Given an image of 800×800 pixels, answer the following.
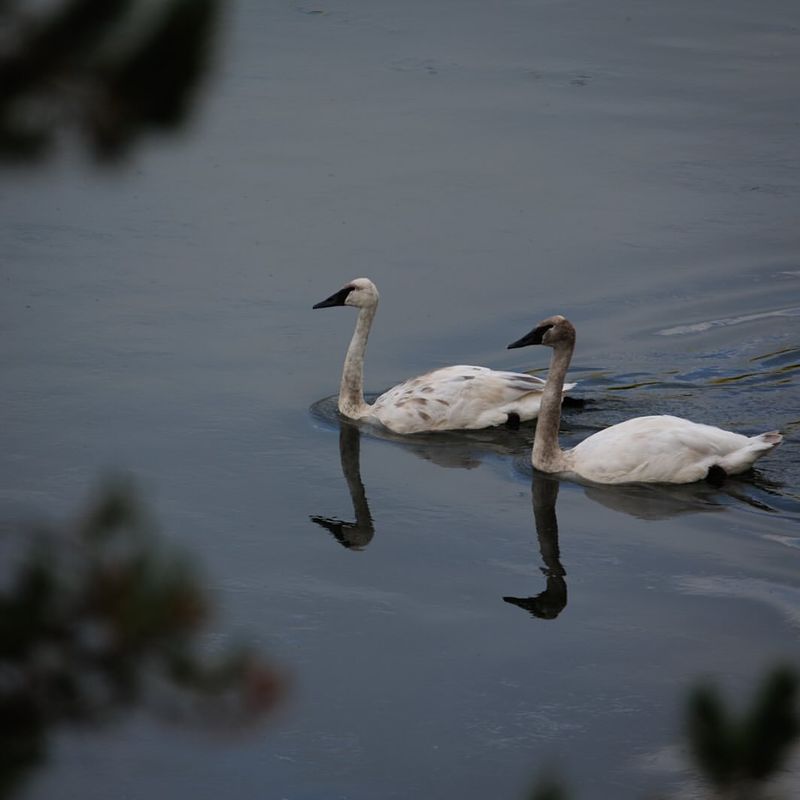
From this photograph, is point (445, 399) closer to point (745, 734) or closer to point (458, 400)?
point (458, 400)

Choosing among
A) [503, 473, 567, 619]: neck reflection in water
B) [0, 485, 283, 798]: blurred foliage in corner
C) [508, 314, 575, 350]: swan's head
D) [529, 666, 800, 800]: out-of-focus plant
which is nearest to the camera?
[0, 485, 283, 798]: blurred foliage in corner

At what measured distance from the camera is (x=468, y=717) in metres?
7.12

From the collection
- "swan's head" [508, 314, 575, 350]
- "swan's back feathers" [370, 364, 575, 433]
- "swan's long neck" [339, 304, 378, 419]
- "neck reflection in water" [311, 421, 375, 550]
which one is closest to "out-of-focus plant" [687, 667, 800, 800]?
"neck reflection in water" [311, 421, 375, 550]

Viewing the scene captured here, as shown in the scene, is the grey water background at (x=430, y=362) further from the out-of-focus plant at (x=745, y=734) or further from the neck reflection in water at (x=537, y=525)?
the out-of-focus plant at (x=745, y=734)

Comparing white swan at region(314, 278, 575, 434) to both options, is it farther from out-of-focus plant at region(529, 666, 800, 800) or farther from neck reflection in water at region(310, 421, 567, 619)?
out-of-focus plant at region(529, 666, 800, 800)

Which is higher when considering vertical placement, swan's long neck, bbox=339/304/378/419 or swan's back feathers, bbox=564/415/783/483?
swan's back feathers, bbox=564/415/783/483

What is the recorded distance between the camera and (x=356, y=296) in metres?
11.7

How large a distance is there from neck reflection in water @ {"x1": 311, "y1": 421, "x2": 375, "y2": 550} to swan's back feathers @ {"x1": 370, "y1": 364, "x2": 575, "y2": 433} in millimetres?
304

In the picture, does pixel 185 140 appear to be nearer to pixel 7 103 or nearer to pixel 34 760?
pixel 7 103

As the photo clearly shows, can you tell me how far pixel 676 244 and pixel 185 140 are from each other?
36.9 feet

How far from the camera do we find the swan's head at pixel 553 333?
10.6m

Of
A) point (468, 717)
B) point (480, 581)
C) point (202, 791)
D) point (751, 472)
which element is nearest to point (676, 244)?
point (751, 472)

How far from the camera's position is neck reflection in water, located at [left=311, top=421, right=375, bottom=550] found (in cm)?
928

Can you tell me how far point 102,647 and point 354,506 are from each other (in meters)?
6.61
